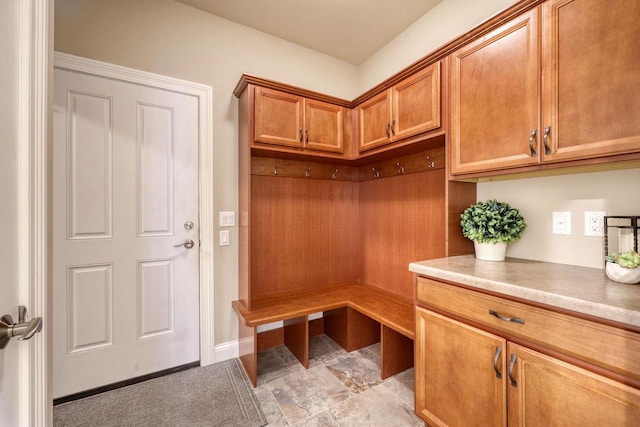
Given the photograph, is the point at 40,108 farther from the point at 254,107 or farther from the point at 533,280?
the point at 533,280

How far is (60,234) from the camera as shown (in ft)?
5.43

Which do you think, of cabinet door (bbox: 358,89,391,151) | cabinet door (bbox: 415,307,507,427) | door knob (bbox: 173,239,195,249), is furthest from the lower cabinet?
door knob (bbox: 173,239,195,249)

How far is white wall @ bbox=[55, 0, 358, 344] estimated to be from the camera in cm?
172

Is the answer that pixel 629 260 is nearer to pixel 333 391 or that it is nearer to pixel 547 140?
pixel 547 140

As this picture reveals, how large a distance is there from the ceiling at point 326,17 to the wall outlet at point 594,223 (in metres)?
1.82

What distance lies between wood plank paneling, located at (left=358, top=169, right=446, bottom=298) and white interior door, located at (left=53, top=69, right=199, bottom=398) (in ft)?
5.07

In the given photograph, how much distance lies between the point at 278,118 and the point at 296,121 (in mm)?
146

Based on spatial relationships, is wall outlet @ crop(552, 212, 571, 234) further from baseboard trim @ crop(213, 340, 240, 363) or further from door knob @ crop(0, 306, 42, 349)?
baseboard trim @ crop(213, 340, 240, 363)

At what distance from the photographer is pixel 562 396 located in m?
0.92

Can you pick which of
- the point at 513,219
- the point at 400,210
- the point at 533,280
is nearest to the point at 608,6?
the point at 513,219

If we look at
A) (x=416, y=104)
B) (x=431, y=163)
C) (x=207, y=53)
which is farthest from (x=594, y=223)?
(x=207, y=53)

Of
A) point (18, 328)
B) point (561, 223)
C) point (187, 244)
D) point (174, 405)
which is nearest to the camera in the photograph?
point (18, 328)

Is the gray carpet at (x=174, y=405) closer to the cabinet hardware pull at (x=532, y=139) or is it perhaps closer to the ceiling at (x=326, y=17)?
the cabinet hardware pull at (x=532, y=139)

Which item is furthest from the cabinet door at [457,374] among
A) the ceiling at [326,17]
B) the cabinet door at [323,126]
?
the ceiling at [326,17]
